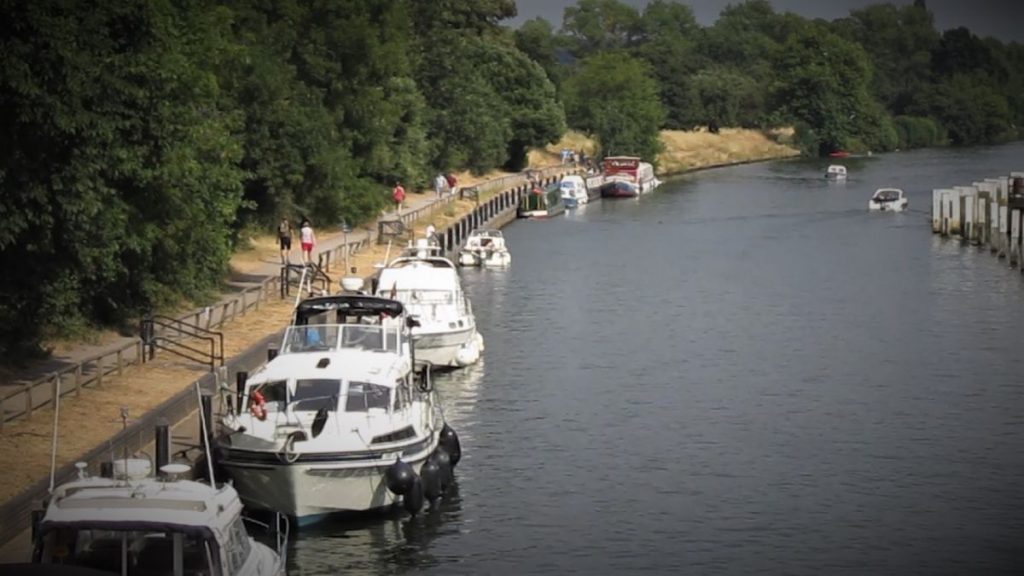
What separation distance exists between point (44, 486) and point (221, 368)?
450 inches

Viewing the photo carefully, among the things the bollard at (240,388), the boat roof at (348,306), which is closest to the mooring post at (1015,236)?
the boat roof at (348,306)

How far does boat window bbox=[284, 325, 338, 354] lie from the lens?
1601 inches

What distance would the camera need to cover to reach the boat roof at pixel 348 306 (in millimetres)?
46281

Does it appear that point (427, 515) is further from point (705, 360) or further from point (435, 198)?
point (435, 198)

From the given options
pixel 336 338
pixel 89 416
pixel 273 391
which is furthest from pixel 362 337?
pixel 89 416

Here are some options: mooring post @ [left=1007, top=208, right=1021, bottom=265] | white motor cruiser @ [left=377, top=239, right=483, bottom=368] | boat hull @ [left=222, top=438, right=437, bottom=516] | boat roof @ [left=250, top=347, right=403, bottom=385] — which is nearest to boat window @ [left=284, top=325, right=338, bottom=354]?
boat roof @ [left=250, top=347, right=403, bottom=385]

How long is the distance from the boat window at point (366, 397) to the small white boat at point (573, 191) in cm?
9022

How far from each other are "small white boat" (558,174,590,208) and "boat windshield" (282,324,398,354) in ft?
283

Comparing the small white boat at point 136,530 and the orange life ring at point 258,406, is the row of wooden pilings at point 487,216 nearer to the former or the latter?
the orange life ring at point 258,406

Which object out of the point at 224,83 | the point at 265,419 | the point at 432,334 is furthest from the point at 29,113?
the point at 224,83

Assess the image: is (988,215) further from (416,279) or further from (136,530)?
(136,530)

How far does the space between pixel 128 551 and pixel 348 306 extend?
2231 cm

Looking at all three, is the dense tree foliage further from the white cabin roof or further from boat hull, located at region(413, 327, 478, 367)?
boat hull, located at region(413, 327, 478, 367)

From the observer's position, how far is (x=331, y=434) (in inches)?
1407
